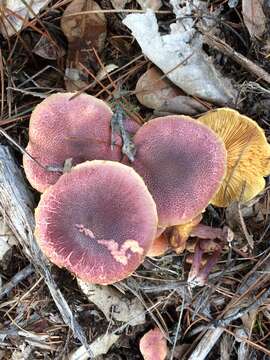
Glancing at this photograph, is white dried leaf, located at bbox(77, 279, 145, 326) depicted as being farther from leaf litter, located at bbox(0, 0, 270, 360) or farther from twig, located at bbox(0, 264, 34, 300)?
twig, located at bbox(0, 264, 34, 300)

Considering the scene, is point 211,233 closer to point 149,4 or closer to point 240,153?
point 240,153

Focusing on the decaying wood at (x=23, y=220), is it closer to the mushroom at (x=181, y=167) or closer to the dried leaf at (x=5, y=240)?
the dried leaf at (x=5, y=240)

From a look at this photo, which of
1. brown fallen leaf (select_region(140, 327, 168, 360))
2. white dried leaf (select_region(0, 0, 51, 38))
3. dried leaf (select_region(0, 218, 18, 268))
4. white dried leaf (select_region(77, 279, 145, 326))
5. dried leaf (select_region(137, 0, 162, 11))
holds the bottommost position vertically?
brown fallen leaf (select_region(140, 327, 168, 360))

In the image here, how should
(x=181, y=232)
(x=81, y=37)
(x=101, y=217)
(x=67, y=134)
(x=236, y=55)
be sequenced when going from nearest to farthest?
(x=101, y=217) < (x=67, y=134) < (x=181, y=232) < (x=236, y=55) < (x=81, y=37)

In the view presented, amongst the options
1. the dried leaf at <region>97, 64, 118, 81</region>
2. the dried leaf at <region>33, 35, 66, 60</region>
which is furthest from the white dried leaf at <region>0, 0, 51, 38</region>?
the dried leaf at <region>97, 64, 118, 81</region>

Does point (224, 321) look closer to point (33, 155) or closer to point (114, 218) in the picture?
point (114, 218)

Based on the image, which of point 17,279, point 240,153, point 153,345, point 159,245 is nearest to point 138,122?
point 240,153

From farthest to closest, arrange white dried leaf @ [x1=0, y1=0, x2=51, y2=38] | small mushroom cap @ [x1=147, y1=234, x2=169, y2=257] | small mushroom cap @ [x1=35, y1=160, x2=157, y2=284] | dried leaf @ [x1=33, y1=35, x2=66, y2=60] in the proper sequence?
dried leaf @ [x1=33, y1=35, x2=66, y2=60] < white dried leaf @ [x1=0, y1=0, x2=51, y2=38] < small mushroom cap @ [x1=147, y1=234, x2=169, y2=257] < small mushroom cap @ [x1=35, y1=160, x2=157, y2=284]
